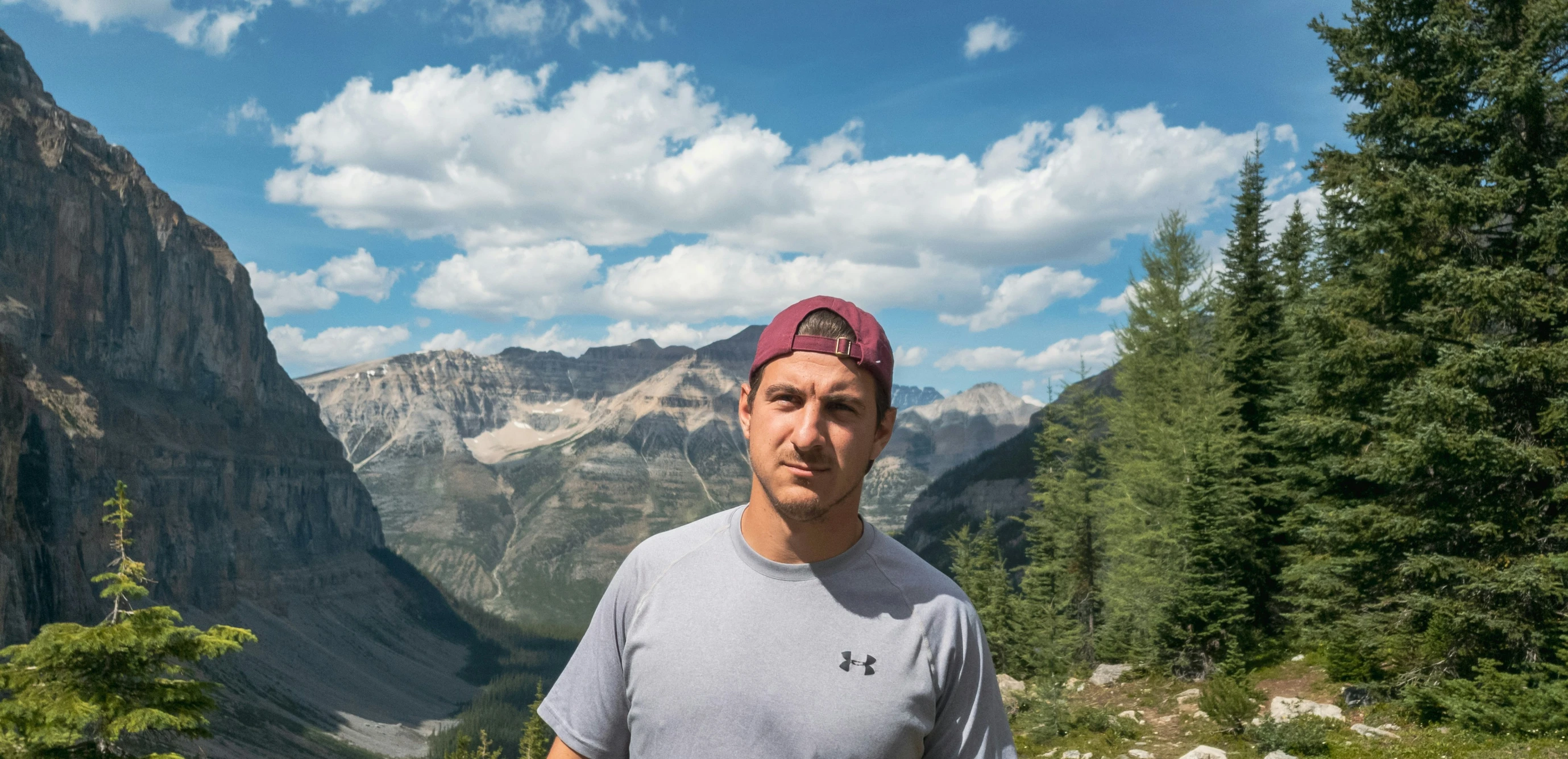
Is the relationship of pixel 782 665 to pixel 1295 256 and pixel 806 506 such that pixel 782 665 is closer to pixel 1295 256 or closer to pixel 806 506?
pixel 806 506

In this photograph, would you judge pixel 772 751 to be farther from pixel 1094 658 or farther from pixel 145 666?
pixel 1094 658

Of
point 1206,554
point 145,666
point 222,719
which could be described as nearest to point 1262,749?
point 1206,554

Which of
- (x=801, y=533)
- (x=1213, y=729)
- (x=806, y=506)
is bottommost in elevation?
(x=1213, y=729)

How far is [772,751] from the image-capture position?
299 centimetres

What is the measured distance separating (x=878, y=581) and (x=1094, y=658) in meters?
36.4

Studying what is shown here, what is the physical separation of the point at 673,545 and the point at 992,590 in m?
44.0

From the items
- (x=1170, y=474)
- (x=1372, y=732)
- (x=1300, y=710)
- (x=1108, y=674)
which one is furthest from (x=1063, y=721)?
(x=1170, y=474)

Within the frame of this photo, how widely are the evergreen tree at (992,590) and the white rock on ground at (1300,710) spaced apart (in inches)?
785

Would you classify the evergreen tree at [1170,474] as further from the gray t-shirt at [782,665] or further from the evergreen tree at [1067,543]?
the gray t-shirt at [782,665]

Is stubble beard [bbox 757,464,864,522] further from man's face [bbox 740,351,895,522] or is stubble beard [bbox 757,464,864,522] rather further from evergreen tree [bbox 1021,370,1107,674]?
evergreen tree [bbox 1021,370,1107,674]

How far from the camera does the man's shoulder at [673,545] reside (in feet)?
10.9

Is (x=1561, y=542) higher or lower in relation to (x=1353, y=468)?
lower

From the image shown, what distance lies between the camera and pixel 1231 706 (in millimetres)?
15742

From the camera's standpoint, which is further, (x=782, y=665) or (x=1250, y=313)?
(x=1250, y=313)
